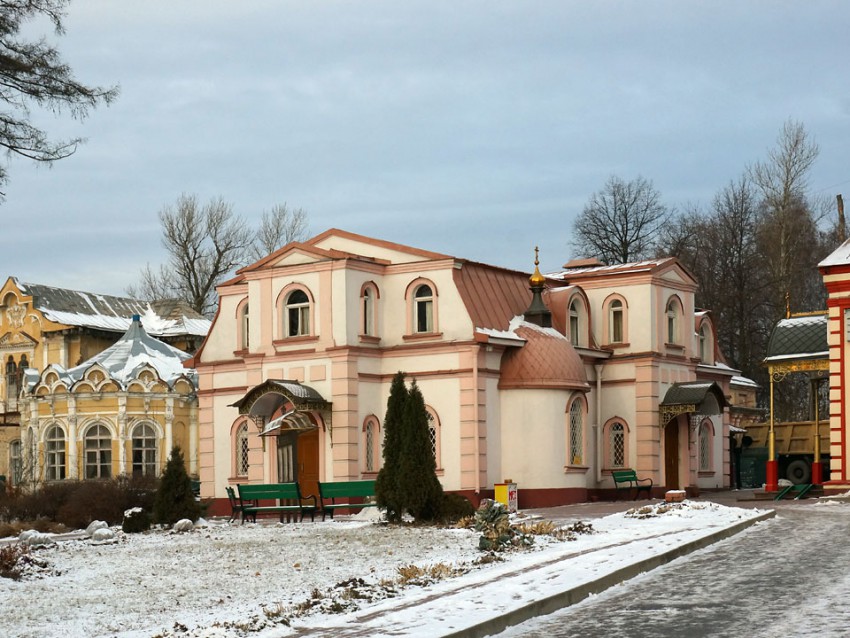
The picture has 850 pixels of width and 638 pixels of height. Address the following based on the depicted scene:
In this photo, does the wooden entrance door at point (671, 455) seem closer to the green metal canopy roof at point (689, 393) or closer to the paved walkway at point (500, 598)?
the green metal canopy roof at point (689, 393)

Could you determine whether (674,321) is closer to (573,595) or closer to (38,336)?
(573,595)

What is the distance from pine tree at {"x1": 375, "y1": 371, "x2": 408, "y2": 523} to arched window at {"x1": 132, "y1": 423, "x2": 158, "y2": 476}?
75.0ft

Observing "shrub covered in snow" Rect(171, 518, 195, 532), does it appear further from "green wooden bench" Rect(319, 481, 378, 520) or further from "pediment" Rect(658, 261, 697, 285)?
"pediment" Rect(658, 261, 697, 285)

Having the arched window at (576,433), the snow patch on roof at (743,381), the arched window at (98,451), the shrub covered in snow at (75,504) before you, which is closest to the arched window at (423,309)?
the arched window at (576,433)

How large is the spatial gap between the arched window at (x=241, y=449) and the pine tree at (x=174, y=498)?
9.60 m

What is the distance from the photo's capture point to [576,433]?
115 ft

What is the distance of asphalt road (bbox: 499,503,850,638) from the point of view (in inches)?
468

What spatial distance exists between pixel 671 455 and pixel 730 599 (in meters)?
24.6

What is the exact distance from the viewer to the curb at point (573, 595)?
474 inches

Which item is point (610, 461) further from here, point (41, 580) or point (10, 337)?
point (10, 337)

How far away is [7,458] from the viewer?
52.8 meters

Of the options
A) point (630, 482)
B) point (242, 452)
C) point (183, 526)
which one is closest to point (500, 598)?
point (183, 526)

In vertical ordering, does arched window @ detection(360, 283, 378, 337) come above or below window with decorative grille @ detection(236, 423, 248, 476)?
above

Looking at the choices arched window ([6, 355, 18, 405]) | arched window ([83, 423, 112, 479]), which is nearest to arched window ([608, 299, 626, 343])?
arched window ([83, 423, 112, 479])
